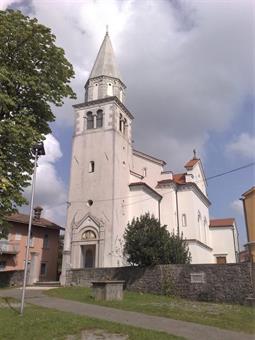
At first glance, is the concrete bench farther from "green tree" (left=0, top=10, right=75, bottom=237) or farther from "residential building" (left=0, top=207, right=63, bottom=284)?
"residential building" (left=0, top=207, right=63, bottom=284)

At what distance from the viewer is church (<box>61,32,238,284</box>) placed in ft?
107

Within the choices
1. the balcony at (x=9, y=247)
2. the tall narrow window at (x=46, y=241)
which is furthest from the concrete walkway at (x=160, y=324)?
the tall narrow window at (x=46, y=241)

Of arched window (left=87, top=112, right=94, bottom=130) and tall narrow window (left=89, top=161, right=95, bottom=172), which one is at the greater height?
arched window (left=87, top=112, right=94, bottom=130)

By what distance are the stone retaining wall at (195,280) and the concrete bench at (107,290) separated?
160 inches

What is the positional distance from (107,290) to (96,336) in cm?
819

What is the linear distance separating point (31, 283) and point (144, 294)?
40.2 ft

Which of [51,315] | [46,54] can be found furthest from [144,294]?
[46,54]

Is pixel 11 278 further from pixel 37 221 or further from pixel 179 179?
pixel 179 179

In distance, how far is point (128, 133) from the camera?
39656 millimetres

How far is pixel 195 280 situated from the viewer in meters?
20.0

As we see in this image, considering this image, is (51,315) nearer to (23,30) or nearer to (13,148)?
(13,148)

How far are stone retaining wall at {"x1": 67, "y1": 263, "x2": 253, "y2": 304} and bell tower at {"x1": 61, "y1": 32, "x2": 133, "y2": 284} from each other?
25.2ft

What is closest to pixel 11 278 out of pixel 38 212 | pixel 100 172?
pixel 100 172

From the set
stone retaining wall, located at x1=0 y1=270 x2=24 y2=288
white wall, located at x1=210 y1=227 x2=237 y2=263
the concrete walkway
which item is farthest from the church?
the concrete walkway
